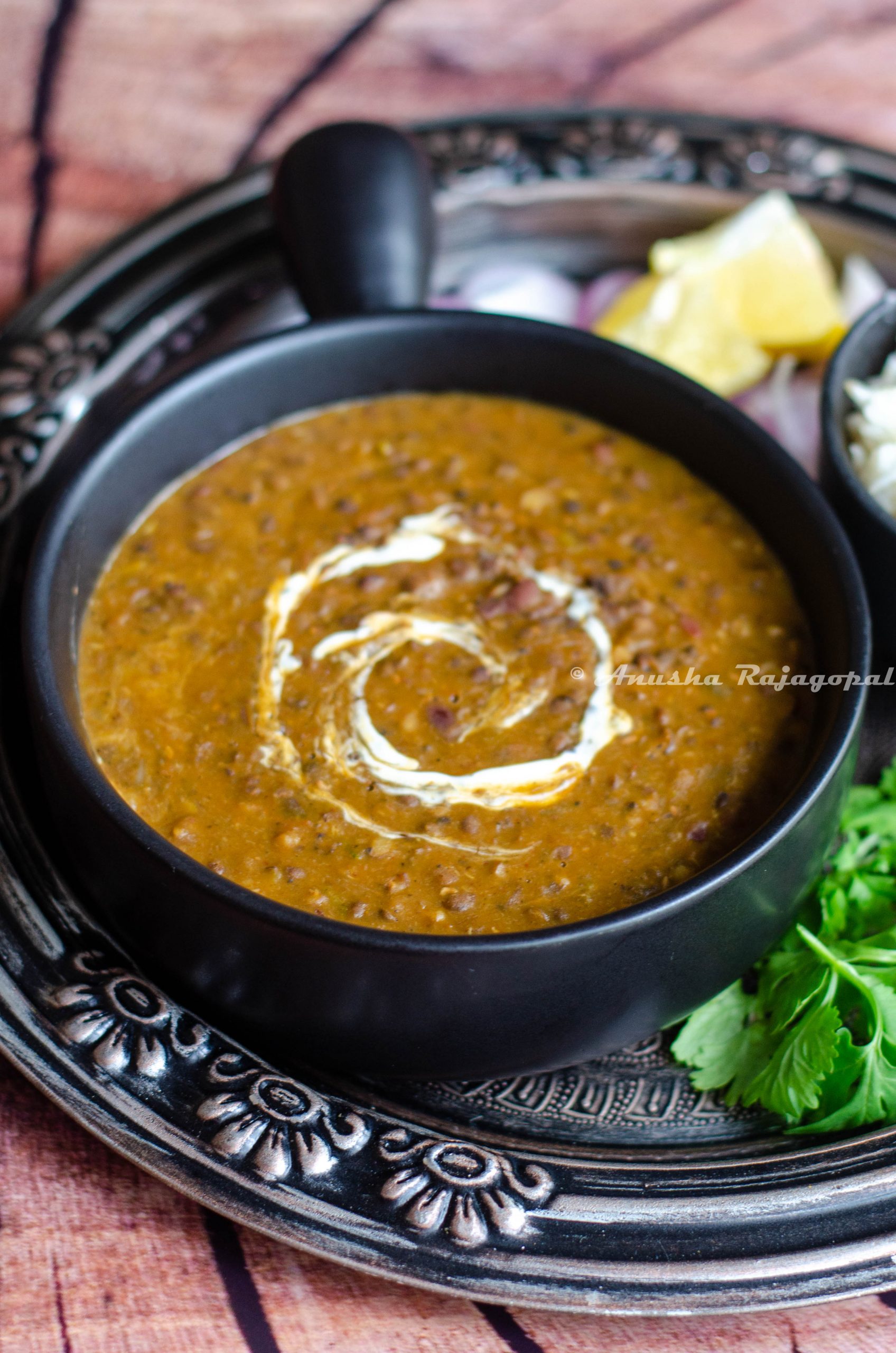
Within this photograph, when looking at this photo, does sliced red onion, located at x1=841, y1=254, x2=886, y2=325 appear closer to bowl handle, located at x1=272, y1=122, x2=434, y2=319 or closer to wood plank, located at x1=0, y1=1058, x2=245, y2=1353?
bowl handle, located at x1=272, y1=122, x2=434, y2=319

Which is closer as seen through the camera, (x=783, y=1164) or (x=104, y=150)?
(x=783, y=1164)

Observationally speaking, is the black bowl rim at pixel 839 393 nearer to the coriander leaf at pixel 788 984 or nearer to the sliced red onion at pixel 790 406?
the sliced red onion at pixel 790 406

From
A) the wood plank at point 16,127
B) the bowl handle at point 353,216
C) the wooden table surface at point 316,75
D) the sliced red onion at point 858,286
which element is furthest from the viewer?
the wooden table surface at point 316,75

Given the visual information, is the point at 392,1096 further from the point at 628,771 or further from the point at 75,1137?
the point at 628,771

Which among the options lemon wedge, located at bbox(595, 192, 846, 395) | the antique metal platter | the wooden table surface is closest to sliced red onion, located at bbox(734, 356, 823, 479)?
lemon wedge, located at bbox(595, 192, 846, 395)

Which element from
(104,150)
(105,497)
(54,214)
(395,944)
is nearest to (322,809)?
(395,944)

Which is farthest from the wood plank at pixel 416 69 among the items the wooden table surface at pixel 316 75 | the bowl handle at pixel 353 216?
the bowl handle at pixel 353 216
